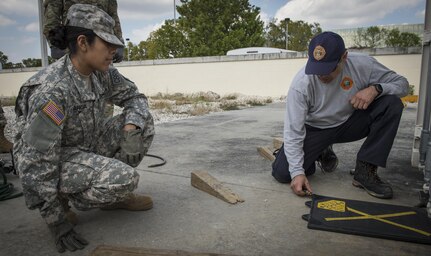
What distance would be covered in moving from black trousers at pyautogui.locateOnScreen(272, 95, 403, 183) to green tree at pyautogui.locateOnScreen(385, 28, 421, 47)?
92.9 ft

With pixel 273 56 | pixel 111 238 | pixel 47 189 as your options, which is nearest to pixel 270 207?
pixel 111 238

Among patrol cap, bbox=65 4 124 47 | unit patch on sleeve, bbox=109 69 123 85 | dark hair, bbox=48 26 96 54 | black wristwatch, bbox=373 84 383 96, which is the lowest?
black wristwatch, bbox=373 84 383 96

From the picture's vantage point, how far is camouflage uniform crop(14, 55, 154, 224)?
168 centimetres

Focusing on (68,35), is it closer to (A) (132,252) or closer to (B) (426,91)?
(A) (132,252)

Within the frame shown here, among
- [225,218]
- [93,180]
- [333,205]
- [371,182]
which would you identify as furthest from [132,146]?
[371,182]

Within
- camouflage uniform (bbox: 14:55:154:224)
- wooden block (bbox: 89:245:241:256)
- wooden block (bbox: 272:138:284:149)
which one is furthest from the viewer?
wooden block (bbox: 272:138:284:149)

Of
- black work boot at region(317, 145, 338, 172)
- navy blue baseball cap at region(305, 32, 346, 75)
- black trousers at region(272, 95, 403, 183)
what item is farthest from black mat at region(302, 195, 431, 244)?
navy blue baseball cap at region(305, 32, 346, 75)

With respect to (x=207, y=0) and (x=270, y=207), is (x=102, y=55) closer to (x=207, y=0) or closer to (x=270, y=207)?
(x=270, y=207)

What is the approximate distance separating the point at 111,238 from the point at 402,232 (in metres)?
1.59

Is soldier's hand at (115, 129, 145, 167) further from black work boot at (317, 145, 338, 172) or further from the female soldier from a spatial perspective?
black work boot at (317, 145, 338, 172)

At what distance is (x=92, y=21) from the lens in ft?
6.06

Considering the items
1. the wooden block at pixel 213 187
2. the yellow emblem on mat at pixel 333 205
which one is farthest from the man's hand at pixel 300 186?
the wooden block at pixel 213 187

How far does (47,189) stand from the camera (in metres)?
1.69

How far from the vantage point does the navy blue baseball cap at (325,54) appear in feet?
7.18
